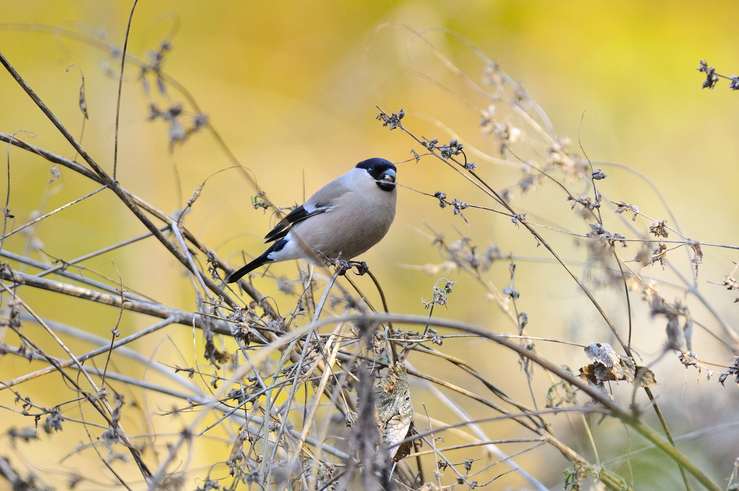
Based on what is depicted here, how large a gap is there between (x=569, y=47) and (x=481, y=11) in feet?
3.18

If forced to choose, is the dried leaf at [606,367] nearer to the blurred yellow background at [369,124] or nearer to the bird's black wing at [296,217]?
the bird's black wing at [296,217]

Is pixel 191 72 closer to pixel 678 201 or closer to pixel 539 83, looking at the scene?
pixel 539 83

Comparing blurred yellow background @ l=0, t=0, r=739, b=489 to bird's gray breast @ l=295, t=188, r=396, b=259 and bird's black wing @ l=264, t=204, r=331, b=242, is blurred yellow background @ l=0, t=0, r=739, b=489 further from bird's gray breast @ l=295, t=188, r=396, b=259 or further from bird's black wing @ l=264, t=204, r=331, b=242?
bird's gray breast @ l=295, t=188, r=396, b=259

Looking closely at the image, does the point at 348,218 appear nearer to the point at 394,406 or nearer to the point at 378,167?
the point at 378,167

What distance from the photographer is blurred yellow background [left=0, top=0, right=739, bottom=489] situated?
5.25 meters

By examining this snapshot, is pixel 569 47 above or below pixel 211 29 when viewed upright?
below

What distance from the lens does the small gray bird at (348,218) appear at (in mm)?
3557

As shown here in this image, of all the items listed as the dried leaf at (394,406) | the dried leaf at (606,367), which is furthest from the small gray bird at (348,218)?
the dried leaf at (606,367)

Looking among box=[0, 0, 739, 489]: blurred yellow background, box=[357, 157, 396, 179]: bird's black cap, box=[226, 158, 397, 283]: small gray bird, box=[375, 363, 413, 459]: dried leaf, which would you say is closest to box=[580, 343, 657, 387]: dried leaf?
box=[375, 363, 413, 459]: dried leaf

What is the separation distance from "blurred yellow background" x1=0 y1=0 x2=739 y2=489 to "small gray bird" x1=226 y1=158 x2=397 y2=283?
0.83 m

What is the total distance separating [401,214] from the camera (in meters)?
7.10

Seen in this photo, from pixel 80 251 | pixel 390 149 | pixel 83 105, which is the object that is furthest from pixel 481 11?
pixel 83 105

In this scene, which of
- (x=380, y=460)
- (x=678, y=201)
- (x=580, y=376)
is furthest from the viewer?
(x=678, y=201)

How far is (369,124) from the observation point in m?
7.85
